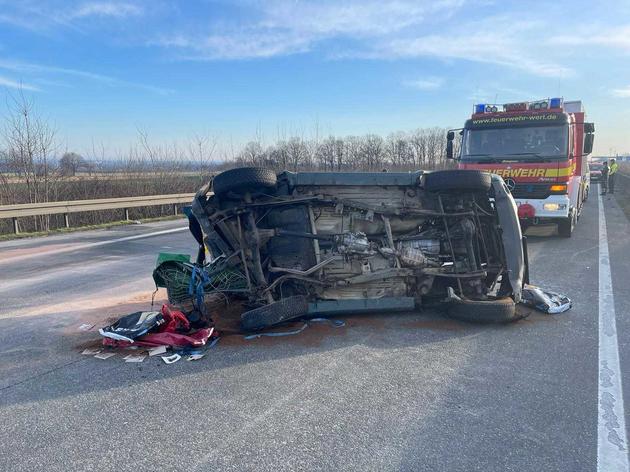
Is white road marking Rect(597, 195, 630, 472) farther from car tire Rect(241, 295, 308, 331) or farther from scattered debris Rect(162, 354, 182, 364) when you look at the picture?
scattered debris Rect(162, 354, 182, 364)

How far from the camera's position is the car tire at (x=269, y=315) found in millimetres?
4484

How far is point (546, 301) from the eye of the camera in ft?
17.6

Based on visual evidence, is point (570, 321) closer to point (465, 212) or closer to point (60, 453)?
point (465, 212)

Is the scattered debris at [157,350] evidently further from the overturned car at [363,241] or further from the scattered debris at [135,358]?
the overturned car at [363,241]

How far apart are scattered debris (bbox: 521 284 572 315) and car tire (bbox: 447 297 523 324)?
58 centimetres

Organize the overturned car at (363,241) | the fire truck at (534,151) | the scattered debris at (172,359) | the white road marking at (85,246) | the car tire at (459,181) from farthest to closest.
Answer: the fire truck at (534,151), the white road marking at (85,246), the car tire at (459,181), the overturned car at (363,241), the scattered debris at (172,359)

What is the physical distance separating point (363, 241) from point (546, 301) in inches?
89.2

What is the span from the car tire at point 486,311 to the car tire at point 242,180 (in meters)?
2.35

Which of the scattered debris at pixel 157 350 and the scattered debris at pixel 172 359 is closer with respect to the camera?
the scattered debris at pixel 172 359

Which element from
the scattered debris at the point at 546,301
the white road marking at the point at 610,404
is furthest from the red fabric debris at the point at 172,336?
the scattered debris at the point at 546,301

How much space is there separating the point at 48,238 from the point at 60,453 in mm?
10579

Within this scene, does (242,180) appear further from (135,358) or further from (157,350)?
(135,358)

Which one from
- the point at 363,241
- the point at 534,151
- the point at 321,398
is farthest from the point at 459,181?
the point at 534,151

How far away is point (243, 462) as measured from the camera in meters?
2.62
